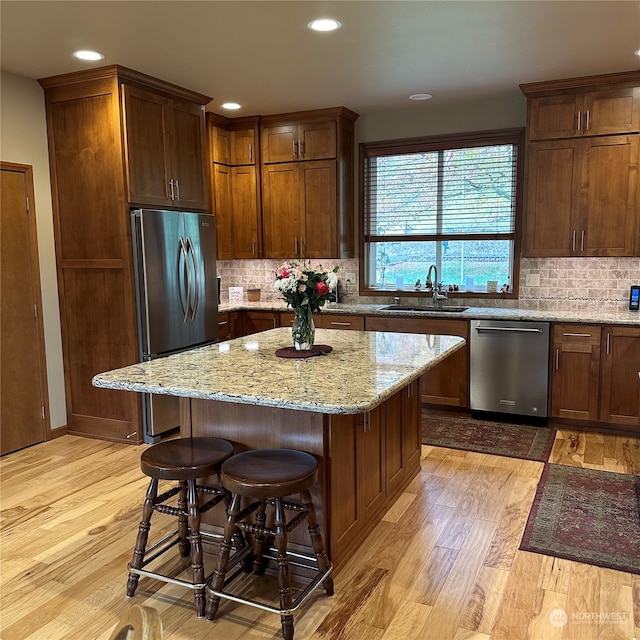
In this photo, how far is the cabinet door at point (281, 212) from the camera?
18.2 ft

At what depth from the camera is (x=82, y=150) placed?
4.21 m

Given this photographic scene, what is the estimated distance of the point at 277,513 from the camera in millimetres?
2209

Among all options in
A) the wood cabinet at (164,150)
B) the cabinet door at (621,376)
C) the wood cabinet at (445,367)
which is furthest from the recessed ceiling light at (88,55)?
the cabinet door at (621,376)

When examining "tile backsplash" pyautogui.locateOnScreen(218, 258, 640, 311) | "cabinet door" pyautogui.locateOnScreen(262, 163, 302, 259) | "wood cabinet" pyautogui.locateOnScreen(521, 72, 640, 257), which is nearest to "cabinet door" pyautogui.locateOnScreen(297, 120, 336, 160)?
"cabinet door" pyautogui.locateOnScreen(262, 163, 302, 259)

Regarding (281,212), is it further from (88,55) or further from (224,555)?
(224,555)

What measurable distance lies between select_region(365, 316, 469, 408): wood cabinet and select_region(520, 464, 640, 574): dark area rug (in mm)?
1212

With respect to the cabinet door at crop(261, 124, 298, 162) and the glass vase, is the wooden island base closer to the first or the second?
the glass vase

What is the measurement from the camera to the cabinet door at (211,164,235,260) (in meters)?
5.58

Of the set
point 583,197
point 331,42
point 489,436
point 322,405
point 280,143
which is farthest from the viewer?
point 280,143

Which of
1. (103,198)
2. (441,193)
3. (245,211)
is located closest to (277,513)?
(103,198)

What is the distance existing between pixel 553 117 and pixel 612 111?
0.41 m

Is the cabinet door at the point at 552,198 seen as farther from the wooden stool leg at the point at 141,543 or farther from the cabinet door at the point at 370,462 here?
the wooden stool leg at the point at 141,543

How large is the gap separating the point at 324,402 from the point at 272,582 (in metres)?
0.98

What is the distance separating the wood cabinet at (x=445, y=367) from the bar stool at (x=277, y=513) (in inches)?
100
